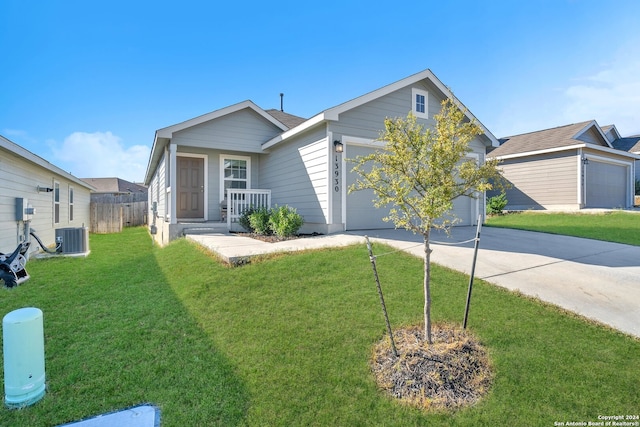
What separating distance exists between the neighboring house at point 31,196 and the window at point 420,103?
10081 mm

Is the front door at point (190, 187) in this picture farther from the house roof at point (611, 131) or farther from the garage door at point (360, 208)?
the house roof at point (611, 131)

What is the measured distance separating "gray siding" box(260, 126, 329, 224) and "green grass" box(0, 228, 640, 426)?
3.44m

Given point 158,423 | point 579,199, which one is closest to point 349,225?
point 158,423

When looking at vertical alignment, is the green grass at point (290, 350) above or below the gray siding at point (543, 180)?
below

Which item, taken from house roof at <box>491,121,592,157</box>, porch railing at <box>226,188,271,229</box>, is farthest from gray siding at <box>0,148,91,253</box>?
house roof at <box>491,121,592,157</box>

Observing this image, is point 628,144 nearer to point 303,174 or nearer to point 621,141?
point 621,141

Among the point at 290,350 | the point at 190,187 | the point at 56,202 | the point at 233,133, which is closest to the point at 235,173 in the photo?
the point at 233,133

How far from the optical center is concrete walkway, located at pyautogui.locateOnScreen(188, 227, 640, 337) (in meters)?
3.64

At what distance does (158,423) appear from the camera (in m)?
2.11

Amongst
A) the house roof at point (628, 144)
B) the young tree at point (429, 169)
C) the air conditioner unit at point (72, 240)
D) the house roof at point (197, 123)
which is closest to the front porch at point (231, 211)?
the house roof at point (197, 123)

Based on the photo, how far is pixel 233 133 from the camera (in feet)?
33.3

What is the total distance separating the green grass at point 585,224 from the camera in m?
8.33

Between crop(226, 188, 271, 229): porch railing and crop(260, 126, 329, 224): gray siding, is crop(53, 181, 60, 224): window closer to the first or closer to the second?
crop(226, 188, 271, 229): porch railing

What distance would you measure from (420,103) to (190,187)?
7900mm
